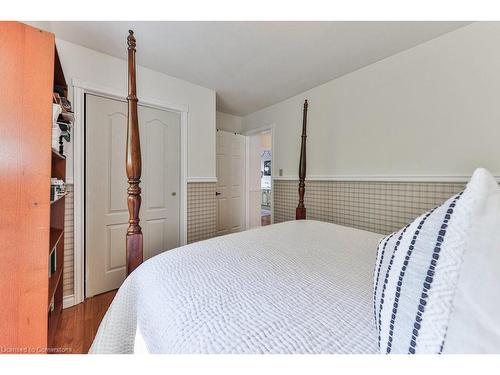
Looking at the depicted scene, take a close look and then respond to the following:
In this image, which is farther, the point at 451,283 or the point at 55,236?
the point at 55,236

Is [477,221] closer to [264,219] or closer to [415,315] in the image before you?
[415,315]

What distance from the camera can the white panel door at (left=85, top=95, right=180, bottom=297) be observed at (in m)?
1.91

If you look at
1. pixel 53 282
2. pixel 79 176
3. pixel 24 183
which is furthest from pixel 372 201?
pixel 79 176

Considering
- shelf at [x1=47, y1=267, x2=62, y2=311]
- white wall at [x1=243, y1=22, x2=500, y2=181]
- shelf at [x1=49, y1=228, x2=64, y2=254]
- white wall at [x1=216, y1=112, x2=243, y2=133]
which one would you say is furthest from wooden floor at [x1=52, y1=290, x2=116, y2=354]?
white wall at [x1=216, y1=112, x2=243, y2=133]

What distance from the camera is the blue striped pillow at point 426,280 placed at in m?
0.38

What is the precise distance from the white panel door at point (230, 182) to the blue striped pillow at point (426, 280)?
297 centimetres

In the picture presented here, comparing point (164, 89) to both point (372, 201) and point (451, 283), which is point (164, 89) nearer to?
point (372, 201)

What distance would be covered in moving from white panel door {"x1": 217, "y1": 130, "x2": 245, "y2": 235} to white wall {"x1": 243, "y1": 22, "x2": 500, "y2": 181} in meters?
1.35

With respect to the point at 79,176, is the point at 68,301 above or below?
below

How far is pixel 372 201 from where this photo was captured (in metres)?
2.11

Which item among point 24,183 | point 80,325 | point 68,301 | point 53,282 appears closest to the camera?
Result: point 24,183

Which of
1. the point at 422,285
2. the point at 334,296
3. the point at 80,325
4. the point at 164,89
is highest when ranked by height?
the point at 164,89

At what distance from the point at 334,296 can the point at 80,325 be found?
1.96 metres

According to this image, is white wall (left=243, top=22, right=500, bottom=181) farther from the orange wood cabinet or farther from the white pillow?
the orange wood cabinet
